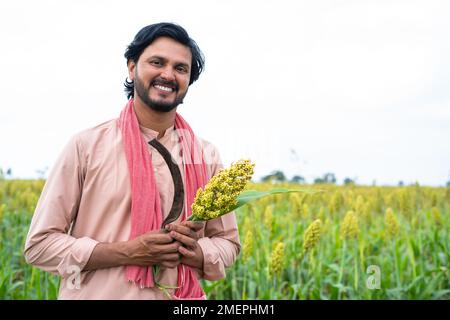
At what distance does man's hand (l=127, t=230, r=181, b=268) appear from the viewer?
1602mm

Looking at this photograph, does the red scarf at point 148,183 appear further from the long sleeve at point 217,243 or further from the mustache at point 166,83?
the mustache at point 166,83

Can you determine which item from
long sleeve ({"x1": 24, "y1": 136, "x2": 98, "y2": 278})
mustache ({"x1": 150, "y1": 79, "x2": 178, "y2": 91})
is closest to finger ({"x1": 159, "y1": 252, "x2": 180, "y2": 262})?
long sleeve ({"x1": 24, "y1": 136, "x2": 98, "y2": 278})

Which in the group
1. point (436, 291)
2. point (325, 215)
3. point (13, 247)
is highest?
point (325, 215)

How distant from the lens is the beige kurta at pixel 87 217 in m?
1.71

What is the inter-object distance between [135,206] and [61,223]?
0.27 m

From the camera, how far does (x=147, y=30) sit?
1851mm

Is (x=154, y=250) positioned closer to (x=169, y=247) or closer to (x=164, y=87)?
(x=169, y=247)

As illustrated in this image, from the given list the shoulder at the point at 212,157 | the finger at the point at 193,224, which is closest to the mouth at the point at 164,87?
the shoulder at the point at 212,157

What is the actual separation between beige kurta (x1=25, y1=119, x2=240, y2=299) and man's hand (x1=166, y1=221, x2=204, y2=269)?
9 centimetres

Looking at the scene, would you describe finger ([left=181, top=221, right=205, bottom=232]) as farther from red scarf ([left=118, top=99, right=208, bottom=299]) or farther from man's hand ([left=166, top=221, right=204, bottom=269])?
red scarf ([left=118, top=99, right=208, bottom=299])

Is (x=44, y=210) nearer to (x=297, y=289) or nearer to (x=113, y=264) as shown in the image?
(x=113, y=264)

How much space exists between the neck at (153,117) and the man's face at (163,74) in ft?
0.15

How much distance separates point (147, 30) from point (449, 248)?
410 centimetres
